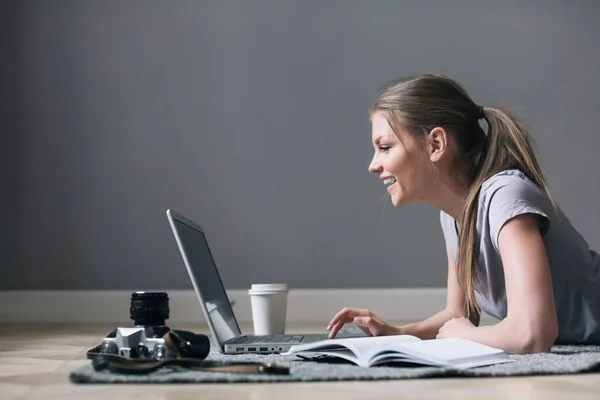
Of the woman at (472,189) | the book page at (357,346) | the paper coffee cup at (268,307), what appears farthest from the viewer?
the paper coffee cup at (268,307)

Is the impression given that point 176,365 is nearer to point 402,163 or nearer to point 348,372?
point 348,372

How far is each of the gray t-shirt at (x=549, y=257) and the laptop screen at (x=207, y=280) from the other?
581 mm

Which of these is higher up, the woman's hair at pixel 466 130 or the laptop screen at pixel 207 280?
the woman's hair at pixel 466 130

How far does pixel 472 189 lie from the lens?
1.66 meters

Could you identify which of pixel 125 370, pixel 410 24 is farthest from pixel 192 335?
pixel 410 24

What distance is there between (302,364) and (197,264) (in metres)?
0.50

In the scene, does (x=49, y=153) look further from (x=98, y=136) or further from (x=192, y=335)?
(x=192, y=335)

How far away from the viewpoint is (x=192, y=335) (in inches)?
53.4

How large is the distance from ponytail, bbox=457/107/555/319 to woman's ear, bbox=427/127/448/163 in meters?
0.09

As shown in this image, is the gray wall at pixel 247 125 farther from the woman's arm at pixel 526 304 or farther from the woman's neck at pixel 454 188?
the woman's arm at pixel 526 304

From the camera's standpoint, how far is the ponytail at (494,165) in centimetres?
164

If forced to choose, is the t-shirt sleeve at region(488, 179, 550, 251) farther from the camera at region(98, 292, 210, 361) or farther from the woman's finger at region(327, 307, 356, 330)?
the camera at region(98, 292, 210, 361)

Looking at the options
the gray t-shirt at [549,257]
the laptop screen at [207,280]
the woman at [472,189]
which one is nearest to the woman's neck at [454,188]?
the woman at [472,189]

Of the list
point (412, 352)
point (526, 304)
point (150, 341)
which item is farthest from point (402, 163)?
point (150, 341)
